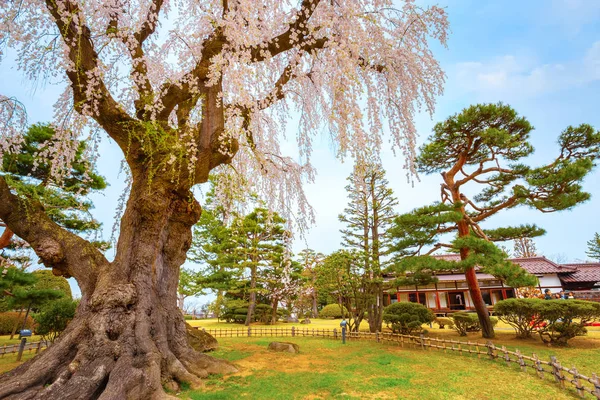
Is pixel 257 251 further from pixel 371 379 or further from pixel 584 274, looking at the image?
pixel 584 274

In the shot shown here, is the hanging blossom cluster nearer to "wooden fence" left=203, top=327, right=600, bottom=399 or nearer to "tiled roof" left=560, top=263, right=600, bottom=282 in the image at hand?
"wooden fence" left=203, top=327, right=600, bottom=399

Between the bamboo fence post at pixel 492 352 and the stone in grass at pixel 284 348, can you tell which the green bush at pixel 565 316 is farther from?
the stone in grass at pixel 284 348

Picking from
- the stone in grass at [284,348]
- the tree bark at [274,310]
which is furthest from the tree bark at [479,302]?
the tree bark at [274,310]

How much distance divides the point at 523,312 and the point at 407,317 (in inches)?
149

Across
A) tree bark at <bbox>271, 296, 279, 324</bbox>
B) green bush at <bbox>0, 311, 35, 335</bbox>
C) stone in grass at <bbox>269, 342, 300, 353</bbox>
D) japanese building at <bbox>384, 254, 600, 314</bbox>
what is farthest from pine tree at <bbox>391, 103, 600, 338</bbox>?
green bush at <bbox>0, 311, 35, 335</bbox>

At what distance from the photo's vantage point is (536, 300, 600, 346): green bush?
8367 mm

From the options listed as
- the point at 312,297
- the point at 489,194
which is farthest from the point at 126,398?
the point at 312,297

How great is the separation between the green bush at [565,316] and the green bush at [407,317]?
3649 mm

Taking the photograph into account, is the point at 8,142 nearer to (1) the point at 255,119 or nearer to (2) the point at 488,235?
(1) the point at 255,119

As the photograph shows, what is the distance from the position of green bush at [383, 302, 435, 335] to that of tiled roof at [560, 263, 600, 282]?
14.8 m

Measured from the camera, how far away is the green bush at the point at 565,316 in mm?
8367

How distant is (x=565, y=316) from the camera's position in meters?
8.73

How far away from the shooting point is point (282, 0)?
501 centimetres

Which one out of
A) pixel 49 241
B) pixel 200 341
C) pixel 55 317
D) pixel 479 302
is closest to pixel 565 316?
pixel 479 302
